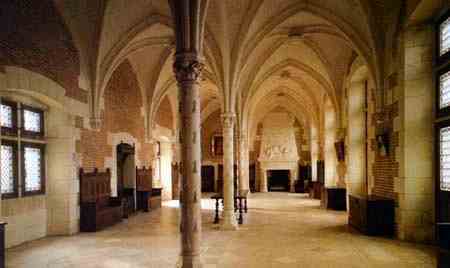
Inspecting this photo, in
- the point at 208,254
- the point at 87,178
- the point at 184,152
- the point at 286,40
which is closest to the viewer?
the point at 184,152

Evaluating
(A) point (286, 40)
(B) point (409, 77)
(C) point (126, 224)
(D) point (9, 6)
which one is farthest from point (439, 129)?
(D) point (9, 6)

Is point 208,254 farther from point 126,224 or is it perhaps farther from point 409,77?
point 409,77

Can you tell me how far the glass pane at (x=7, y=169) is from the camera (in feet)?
21.1

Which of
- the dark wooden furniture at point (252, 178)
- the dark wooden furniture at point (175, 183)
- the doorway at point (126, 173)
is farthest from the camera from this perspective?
the dark wooden furniture at point (252, 178)

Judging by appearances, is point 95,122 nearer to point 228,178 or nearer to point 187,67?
point 228,178

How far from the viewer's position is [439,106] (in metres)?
6.18

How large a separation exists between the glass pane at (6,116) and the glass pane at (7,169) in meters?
0.42

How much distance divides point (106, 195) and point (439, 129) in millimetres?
7681

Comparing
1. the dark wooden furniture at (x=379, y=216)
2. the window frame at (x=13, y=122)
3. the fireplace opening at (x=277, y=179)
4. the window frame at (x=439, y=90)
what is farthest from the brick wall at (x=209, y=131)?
the window frame at (x=439, y=90)

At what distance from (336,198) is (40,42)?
361 inches

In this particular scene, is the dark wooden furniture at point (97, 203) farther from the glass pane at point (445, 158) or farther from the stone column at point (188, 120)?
the glass pane at point (445, 158)

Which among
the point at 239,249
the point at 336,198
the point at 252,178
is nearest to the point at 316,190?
the point at 336,198

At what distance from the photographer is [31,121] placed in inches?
290

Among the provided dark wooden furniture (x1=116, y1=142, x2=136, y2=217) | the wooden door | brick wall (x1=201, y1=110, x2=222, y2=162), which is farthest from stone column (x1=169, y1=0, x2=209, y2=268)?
the wooden door
